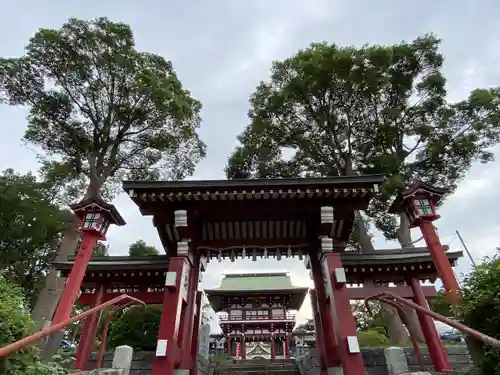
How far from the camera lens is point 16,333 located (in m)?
3.68

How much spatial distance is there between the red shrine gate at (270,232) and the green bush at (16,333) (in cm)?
298

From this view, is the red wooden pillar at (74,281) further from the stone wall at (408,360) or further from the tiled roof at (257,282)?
the tiled roof at (257,282)

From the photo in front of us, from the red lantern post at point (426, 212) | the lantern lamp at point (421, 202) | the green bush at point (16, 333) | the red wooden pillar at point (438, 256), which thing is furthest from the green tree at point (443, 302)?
the green bush at point (16, 333)

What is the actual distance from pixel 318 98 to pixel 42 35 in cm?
1312

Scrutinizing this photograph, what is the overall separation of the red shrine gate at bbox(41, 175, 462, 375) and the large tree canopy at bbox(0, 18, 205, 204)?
7993 millimetres

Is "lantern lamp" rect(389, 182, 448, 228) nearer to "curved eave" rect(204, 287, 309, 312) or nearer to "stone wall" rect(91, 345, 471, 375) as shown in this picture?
"stone wall" rect(91, 345, 471, 375)

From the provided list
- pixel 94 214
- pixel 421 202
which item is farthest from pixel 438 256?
pixel 94 214

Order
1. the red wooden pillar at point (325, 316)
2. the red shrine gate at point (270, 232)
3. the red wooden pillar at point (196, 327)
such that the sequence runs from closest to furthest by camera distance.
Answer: the red shrine gate at point (270, 232), the red wooden pillar at point (325, 316), the red wooden pillar at point (196, 327)

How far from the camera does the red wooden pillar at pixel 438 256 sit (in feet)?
24.1

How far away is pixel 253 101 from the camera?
19.0 metres

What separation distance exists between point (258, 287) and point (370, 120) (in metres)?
15.0

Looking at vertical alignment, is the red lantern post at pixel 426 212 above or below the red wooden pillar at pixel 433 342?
above

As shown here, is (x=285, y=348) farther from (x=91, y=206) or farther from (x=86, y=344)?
(x=91, y=206)

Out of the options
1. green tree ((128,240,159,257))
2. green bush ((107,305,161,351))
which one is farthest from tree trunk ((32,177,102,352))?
green tree ((128,240,159,257))
